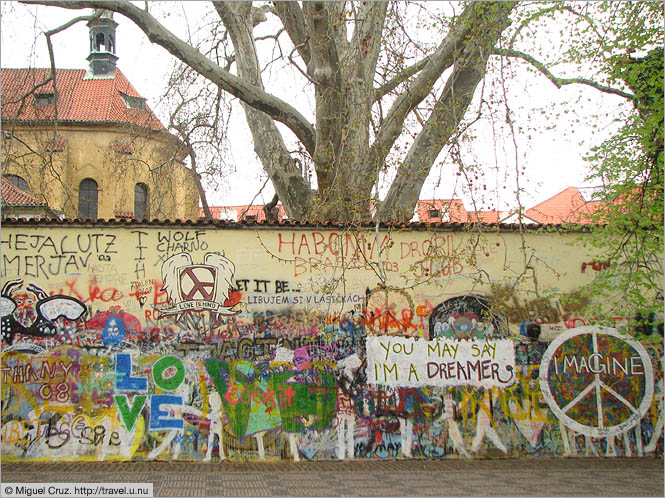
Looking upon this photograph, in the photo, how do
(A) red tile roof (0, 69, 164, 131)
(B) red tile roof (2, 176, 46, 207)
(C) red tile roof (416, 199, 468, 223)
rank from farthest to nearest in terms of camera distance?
(A) red tile roof (0, 69, 164, 131) < (B) red tile roof (2, 176, 46, 207) < (C) red tile roof (416, 199, 468, 223)

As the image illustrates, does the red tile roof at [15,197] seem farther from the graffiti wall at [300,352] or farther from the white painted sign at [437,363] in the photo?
the white painted sign at [437,363]

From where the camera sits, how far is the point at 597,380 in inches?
379

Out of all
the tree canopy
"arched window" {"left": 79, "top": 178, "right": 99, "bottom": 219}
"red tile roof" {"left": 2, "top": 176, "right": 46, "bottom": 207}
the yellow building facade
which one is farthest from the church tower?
the tree canopy

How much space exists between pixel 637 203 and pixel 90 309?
278 inches

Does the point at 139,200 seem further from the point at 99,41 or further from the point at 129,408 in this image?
the point at 129,408

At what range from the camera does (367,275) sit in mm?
9500

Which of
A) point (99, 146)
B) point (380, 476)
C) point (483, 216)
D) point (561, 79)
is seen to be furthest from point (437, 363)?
point (99, 146)

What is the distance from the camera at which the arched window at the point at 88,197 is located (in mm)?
34438

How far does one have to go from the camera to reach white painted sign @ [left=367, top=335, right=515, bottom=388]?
9336 millimetres

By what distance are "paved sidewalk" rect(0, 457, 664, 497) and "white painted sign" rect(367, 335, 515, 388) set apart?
107 centimetres

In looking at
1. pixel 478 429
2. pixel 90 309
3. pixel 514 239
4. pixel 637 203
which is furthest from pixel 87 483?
pixel 637 203

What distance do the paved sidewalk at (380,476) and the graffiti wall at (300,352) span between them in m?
0.20

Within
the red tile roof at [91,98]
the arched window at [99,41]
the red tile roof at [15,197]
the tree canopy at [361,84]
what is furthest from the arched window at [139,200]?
the tree canopy at [361,84]

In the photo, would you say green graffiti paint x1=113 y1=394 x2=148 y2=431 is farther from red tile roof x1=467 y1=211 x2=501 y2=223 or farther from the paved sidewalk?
red tile roof x1=467 y1=211 x2=501 y2=223
